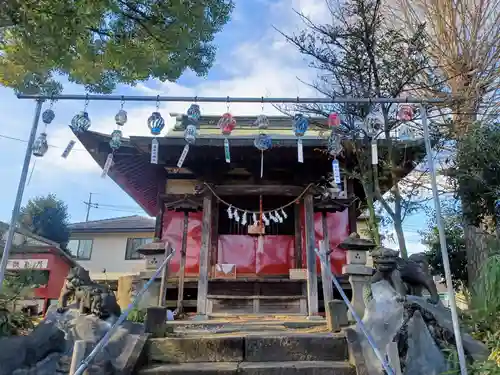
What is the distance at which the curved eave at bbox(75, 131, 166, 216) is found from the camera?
8.83 m

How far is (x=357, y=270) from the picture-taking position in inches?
227

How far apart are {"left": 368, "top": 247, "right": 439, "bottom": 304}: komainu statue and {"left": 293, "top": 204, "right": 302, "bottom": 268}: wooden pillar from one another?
4.05m

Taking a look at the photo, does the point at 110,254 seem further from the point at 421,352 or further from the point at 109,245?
the point at 421,352

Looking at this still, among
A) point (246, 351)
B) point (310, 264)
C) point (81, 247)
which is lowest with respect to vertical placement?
point (246, 351)

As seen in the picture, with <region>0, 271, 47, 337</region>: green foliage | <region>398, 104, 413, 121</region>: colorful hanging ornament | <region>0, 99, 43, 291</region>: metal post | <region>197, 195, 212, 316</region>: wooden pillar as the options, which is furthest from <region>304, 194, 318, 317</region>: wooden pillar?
<region>0, 99, 43, 291</region>: metal post

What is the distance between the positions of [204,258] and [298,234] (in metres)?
2.70

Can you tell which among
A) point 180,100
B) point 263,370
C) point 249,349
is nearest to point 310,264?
point 249,349

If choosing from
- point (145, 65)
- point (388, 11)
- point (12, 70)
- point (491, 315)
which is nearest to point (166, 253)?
point (145, 65)

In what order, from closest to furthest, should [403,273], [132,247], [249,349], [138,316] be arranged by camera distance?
1. [249,349]
2. [403,273]
3. [138,316]
4. [132,247]

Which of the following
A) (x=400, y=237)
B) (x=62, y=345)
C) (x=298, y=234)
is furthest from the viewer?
(x=298, y=234)

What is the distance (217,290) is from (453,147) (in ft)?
20.1

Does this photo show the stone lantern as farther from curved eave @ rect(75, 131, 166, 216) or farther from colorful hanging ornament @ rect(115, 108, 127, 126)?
curved eave @ rect(75, 131, 166, 216)

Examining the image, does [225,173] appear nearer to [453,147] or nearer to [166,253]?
[166,253]

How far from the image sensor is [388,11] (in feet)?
30.6
